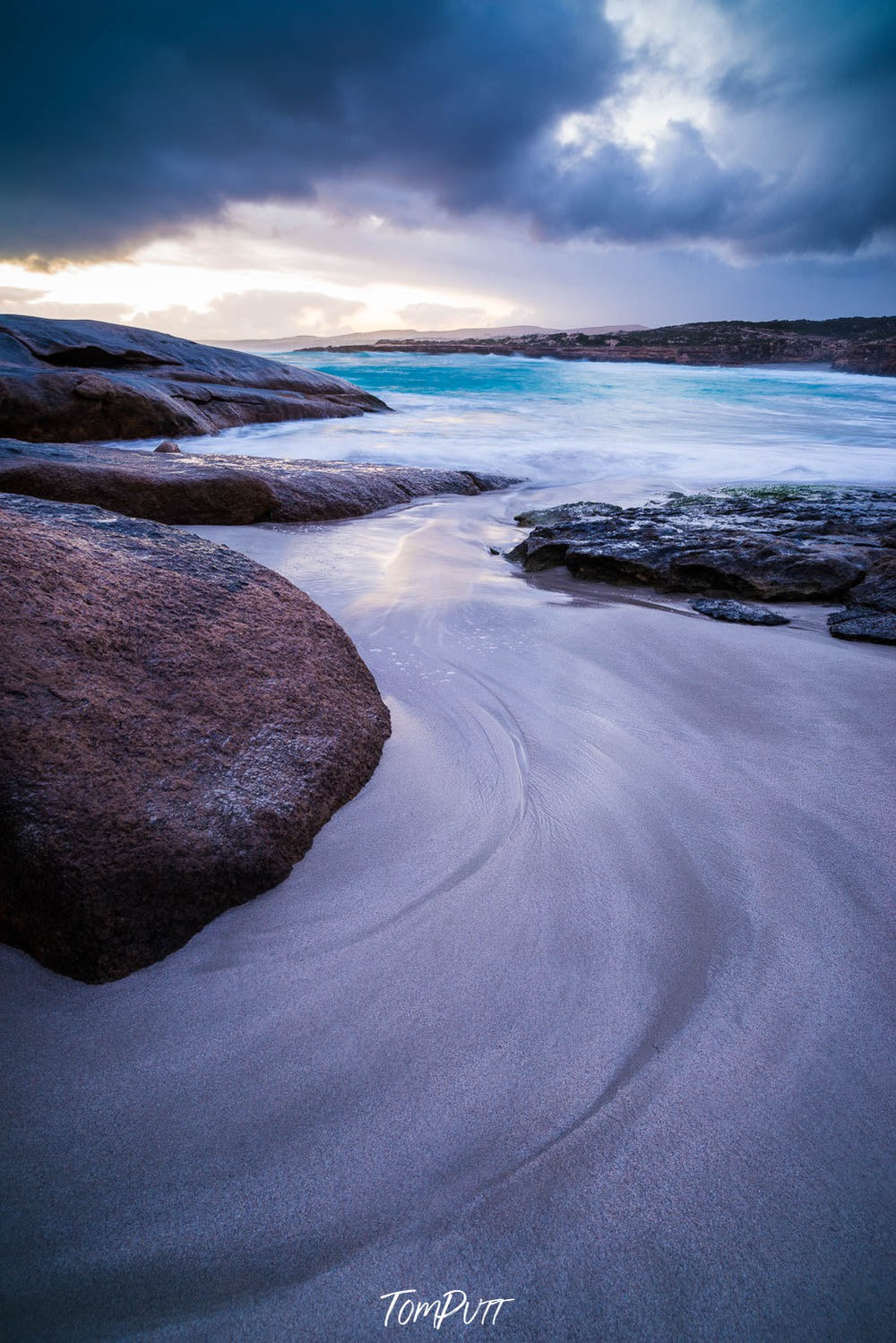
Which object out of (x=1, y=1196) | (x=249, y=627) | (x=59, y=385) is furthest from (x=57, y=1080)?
(x=59, y=385)

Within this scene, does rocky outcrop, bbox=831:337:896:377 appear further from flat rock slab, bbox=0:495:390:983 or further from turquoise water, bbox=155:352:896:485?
flat rock slab, bbox=0:495:390:983

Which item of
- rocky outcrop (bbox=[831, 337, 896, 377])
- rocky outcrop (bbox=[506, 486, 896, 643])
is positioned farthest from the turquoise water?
rocky outcrop (bbox=[831, 337, 896, 377])

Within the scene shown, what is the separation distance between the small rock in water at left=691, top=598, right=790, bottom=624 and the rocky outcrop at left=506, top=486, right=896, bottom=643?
207 millimetres

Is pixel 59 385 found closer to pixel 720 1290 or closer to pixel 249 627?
pixel 249 627

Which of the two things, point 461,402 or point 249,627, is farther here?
point 461,402

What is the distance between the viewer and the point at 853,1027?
3.61ft

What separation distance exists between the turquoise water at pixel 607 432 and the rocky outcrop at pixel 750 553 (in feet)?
9.43

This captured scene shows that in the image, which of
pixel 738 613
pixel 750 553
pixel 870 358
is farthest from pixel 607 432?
pixel 870 358

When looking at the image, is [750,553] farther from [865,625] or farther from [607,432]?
[607,432]

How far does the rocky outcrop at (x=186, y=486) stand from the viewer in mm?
3754

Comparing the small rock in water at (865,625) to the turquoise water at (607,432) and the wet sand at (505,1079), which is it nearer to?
the wet sand at (505,1079)

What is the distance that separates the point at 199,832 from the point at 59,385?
752cm

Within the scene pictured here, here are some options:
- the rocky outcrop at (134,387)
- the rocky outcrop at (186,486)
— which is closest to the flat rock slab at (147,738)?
the rocky outcrop at (186,486)

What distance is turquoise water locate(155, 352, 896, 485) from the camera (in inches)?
318
